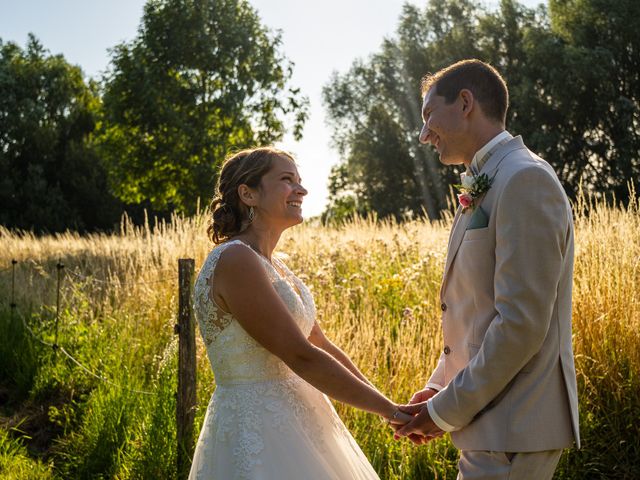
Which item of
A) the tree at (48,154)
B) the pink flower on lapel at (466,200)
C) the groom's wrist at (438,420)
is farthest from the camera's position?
the tree at (48,154)

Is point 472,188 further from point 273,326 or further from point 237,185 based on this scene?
point 237,185

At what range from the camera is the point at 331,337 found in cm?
596

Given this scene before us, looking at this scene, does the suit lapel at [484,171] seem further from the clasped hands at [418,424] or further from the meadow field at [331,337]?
the meadow field at [331,337]

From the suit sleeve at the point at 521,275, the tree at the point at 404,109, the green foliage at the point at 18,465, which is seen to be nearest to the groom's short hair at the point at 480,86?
the suit sleeve at the point at 521,275

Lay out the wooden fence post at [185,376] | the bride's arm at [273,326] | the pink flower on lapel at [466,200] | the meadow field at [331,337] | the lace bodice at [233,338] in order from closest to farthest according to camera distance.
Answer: the pink flower on lapel at [466,200] < the bride's arm at [273,326] < the lace bodice at [233,338] < the meadow field at [331,337] < the wooden fence post at [185,376]

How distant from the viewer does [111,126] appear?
2250 cm

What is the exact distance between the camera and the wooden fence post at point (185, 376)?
5.16 m

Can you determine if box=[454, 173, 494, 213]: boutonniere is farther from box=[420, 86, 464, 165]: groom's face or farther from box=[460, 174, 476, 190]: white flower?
box=[420, 86, 464, 165]: groom's face

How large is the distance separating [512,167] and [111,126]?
21.5 metres

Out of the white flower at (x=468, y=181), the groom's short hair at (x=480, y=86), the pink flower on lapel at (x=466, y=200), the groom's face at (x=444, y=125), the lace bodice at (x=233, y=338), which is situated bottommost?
the lace bodice at (x=233, y=338)

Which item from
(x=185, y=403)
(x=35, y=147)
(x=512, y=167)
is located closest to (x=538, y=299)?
(x=512, y=167)

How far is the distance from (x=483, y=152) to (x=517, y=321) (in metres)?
0.71

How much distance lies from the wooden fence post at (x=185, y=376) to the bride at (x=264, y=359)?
2220mm

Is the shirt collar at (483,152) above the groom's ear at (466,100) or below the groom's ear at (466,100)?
below
